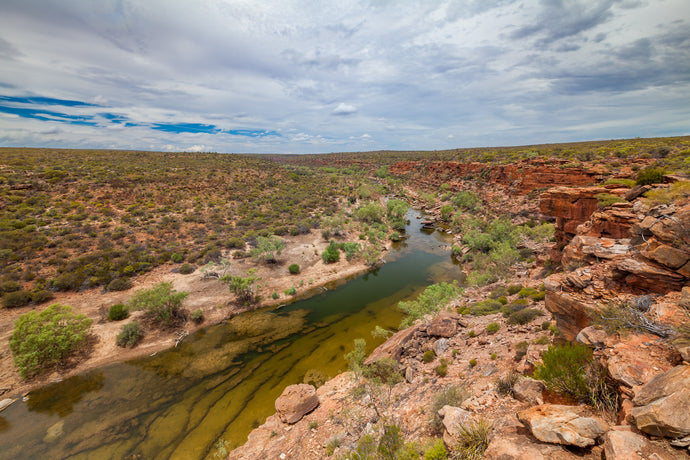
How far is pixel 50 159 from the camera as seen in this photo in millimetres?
50438

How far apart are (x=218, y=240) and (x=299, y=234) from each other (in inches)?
521

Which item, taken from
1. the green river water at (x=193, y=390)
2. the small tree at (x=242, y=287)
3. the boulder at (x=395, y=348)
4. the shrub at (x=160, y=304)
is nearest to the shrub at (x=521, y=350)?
the boulder at (x=395, y=348)

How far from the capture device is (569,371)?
274 inches

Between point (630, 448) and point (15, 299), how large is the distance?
1588 inches

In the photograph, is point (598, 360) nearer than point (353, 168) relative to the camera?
Yes

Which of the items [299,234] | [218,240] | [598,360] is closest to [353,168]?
[299,234]

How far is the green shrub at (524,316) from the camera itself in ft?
49.9

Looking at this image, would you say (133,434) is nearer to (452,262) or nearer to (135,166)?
(452,262)

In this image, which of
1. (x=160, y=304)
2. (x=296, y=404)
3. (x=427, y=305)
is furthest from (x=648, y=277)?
(x=160, y=304)

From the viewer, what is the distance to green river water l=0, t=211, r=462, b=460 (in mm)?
13938

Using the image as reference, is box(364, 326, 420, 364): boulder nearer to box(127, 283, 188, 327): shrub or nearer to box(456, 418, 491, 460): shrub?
box(456, 418, 491, 460): shrub

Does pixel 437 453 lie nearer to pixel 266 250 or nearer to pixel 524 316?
pixel 524 316

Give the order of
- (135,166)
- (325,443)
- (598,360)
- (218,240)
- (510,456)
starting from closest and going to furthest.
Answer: (510,456)
(598,360)
(325,443)
(218,240)
(135,166)

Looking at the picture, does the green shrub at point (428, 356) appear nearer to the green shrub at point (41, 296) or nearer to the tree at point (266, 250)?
the tree at point (266, 250)
